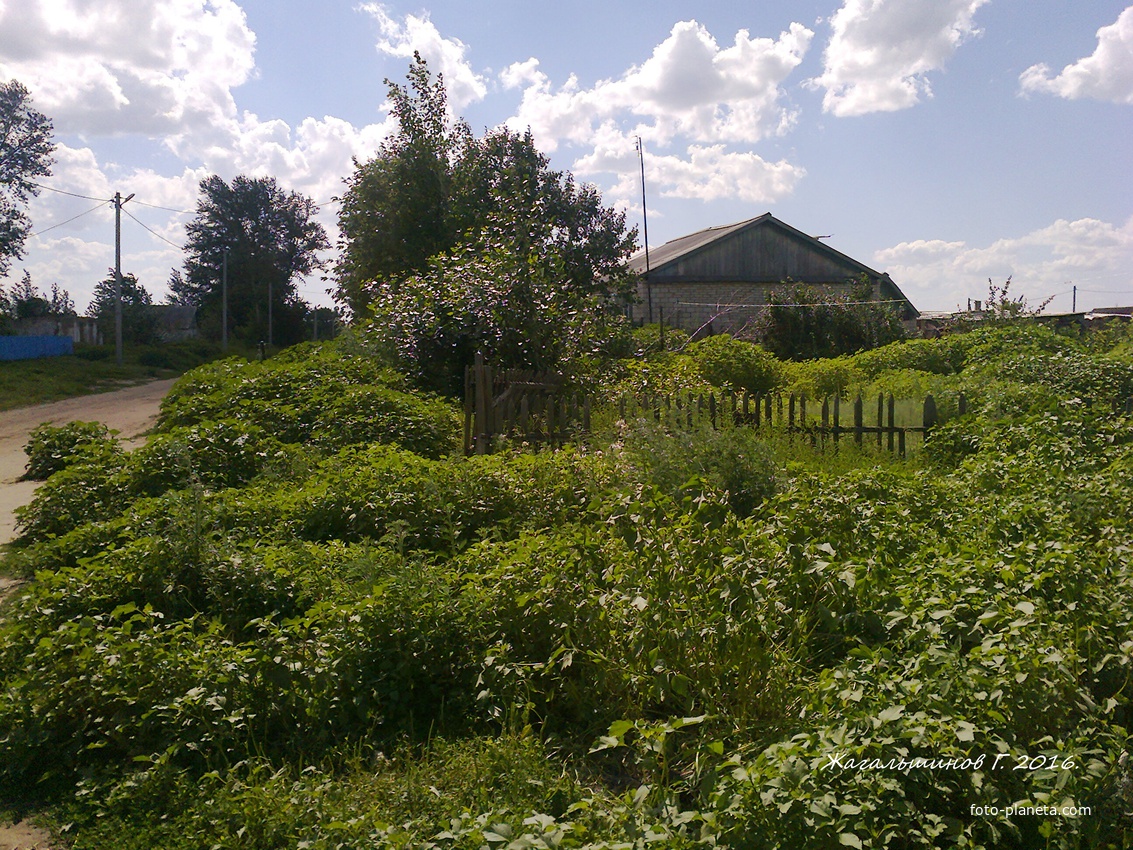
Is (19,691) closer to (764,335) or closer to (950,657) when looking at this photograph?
(950,657)

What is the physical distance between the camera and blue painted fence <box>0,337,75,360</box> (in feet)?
114

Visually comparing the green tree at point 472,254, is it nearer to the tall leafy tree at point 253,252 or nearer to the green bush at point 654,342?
the green bush at point 654,342

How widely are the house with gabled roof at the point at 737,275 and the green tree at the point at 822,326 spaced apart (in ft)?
11.3

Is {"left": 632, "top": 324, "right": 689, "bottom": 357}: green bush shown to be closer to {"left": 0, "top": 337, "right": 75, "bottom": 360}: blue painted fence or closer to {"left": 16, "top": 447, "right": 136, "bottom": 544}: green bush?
{"left": 16, "top": 447, "right": 136, "bottom": 544}: green bush

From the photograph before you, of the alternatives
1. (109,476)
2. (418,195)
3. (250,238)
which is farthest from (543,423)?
(250,238)

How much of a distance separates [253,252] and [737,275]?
43.4 meters

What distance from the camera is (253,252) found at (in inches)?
2466

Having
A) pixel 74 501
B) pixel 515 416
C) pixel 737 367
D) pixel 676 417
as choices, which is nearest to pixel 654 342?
pixel 737 367

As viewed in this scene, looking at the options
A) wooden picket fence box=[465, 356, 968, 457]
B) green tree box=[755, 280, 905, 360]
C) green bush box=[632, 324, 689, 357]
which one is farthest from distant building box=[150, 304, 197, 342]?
wooden picket fence box=[465, 356, 968, 457]

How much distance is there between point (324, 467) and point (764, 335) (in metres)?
20.0

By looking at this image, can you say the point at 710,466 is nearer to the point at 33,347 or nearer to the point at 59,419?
the point at 59,419

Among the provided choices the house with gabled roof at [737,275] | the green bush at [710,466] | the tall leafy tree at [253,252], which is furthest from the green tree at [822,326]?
the tall leafy tree at [253,252]

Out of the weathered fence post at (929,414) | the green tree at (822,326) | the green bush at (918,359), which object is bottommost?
the weathered fence post at (929,414)

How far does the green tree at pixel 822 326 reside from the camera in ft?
81.8
